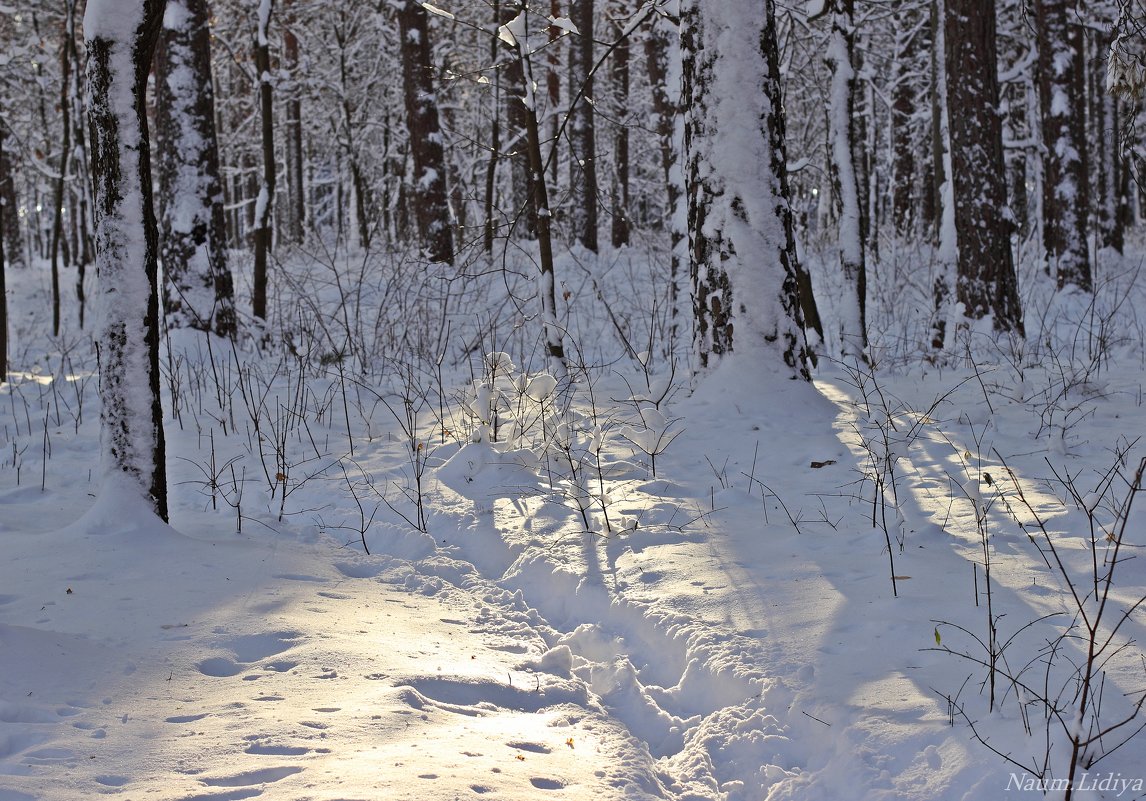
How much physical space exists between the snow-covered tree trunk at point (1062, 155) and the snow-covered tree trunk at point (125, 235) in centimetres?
1211

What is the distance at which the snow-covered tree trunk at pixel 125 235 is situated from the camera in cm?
321

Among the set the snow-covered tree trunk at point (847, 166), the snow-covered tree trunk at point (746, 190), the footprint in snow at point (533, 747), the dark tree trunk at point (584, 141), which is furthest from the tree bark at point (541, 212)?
the dark tree trunk at point (584, 141)

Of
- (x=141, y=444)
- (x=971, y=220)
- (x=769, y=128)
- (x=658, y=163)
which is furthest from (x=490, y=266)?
(x=658, y=163)

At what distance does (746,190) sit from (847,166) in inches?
109

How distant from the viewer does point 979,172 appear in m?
7.74

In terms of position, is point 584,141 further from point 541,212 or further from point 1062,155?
point 541,212

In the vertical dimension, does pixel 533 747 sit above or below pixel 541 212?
below

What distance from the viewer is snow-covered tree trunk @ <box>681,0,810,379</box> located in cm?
510

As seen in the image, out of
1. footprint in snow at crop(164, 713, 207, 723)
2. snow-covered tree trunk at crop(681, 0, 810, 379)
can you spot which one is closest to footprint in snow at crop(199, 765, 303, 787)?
footprint in snow at crop(164, 713, 207, 723)

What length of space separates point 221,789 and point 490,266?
10.4m

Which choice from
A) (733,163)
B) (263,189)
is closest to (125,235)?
(733,163)

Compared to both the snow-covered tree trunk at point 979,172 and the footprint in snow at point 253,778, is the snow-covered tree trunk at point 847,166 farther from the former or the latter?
the footprint in snow at point 253,778

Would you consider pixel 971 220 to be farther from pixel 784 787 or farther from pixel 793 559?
pixel 784 787

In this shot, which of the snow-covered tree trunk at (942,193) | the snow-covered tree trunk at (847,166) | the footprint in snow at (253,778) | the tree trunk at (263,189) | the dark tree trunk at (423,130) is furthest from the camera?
the dark tree trunk at (423,130)
